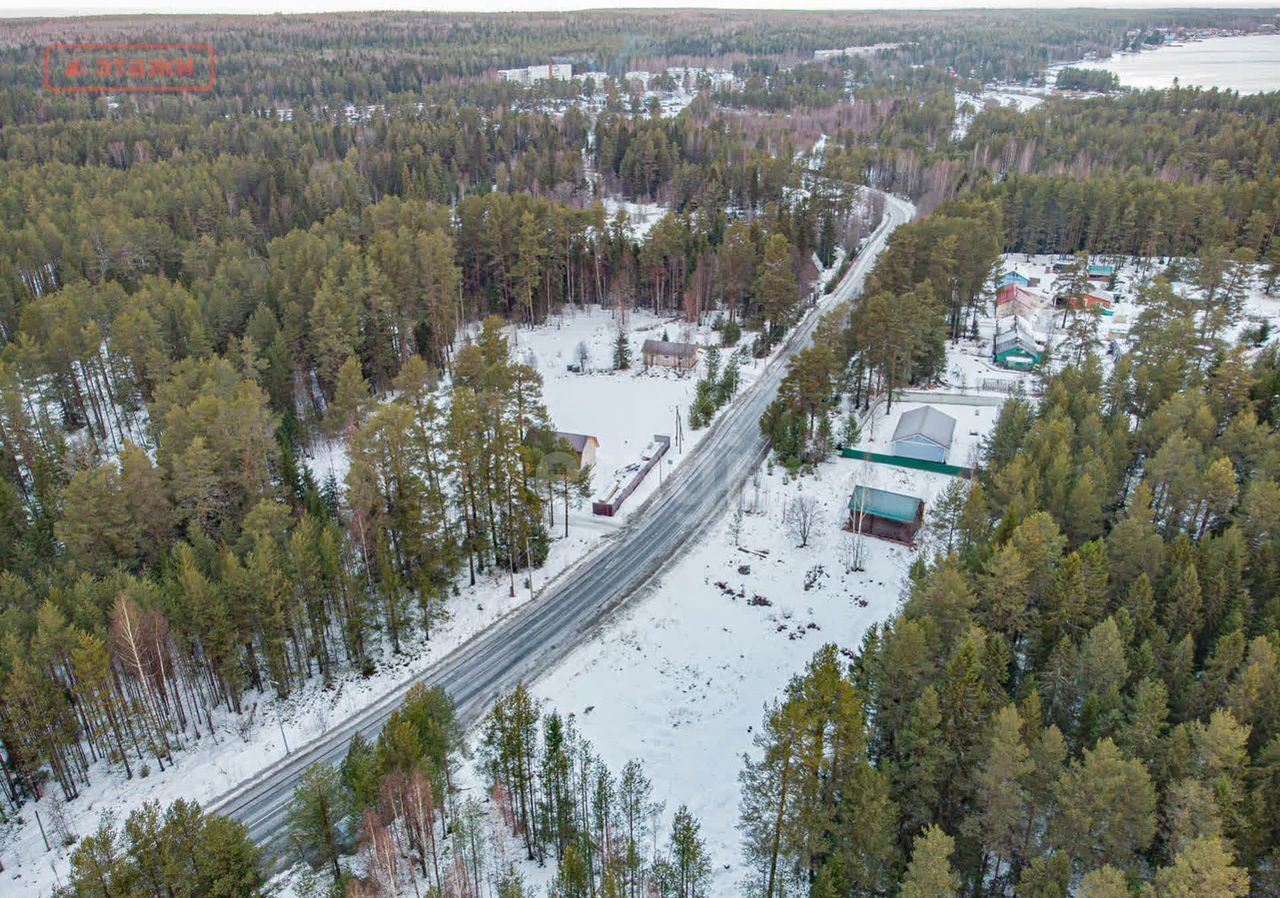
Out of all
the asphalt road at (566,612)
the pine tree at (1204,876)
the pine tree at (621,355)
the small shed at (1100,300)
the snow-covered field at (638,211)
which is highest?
the pine tree at (1204,876)

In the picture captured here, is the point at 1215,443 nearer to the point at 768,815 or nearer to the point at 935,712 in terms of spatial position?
the point at 935,712

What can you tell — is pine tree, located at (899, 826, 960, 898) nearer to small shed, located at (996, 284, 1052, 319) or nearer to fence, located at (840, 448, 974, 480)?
fence, located at (840, 448, 974, 480)

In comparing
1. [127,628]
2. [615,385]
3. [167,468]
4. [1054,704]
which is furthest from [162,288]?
[1054,704]

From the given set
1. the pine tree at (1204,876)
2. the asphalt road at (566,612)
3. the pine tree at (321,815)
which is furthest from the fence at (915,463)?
the pine tree at (321,815)

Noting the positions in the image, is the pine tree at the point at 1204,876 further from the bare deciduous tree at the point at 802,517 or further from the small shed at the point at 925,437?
the small shed at the point at 925,437

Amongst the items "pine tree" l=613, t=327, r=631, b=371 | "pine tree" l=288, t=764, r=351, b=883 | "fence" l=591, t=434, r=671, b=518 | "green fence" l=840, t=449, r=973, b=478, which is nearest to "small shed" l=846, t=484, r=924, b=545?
"green fence" l=840, t=449, r=973, b=478
